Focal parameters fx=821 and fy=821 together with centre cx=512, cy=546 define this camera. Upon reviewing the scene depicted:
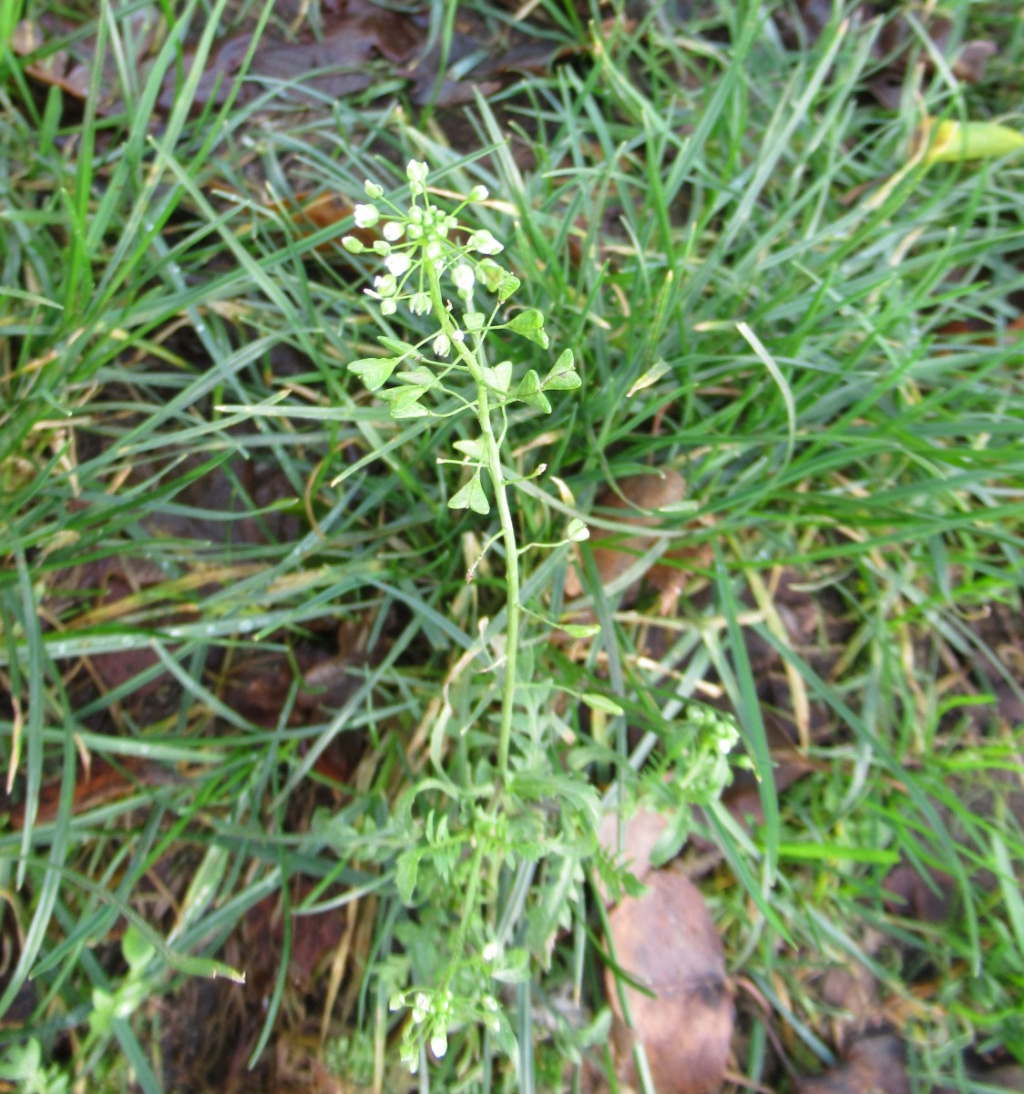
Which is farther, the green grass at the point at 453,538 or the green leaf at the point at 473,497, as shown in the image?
the green grass at the point at 453,538

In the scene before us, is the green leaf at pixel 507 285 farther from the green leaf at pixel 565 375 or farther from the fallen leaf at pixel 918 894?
the fallen leaf at pixel 918 894

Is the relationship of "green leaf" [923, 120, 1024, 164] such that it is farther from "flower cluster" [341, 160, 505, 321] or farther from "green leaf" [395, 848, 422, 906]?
"green leaf" [395, 848, 422, 906]

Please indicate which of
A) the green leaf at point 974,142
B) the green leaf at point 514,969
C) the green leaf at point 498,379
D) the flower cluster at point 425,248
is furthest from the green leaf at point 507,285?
the green leaf at point 974,142

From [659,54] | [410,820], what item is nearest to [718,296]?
[659,54]

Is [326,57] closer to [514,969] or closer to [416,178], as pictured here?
[416,178]

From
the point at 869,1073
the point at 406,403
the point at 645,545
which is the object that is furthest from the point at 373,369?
the point at 869,1073

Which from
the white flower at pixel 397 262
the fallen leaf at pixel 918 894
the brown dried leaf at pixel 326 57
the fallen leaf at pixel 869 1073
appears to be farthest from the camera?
the brown dried leaf at pixel 326 57

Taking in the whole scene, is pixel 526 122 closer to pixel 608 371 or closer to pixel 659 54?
pixel 659 54

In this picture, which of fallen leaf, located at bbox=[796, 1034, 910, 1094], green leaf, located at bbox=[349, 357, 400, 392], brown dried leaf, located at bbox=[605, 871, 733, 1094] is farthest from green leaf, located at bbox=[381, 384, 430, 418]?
fallen leaf, located at bbox=[796, 1034, 910, 1094]
